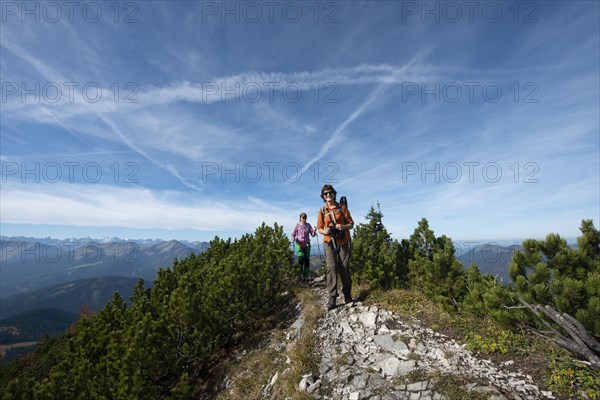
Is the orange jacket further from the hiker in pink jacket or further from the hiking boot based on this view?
the hiker in pink jacket

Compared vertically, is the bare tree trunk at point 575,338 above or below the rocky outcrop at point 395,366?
above

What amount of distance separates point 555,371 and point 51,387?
32.1 ft

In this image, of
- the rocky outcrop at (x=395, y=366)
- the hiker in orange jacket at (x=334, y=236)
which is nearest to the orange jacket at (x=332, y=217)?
the hiker in orange jacket at (x=334, y=236)

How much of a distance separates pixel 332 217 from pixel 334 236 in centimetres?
56

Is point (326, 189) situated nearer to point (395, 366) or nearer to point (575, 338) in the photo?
point (395, 366)

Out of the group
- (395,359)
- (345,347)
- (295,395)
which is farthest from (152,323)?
(395,359)

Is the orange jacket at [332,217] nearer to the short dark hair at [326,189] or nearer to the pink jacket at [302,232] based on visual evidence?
the short dark hair at [326,189]

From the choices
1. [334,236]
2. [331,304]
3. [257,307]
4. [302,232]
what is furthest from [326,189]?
[257,307]

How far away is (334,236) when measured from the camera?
8367mm

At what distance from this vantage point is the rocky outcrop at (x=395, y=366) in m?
5.09

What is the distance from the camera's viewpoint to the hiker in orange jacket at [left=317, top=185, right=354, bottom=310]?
833 cm

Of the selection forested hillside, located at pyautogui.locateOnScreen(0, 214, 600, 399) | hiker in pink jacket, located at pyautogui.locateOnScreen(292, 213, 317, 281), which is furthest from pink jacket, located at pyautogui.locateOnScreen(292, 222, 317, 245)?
forested hillside, located at pyautogui.locateOnScreen(0, 214, 600, 399)

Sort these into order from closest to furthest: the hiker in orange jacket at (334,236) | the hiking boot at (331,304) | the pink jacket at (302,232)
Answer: the hiker in orange jacket at (334,236) < the hiking boot at (331,304) < the pink jacket at (302,232)

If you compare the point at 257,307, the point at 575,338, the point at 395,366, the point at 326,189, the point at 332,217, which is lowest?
the point at 395,366
